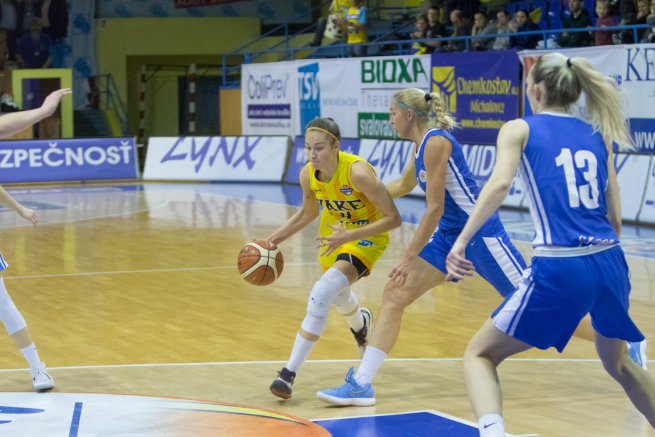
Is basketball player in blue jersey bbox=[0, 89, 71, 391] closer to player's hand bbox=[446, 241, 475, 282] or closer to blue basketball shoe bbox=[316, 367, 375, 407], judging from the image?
blue basketball shoe bbox=[316, 367, 375, 407]

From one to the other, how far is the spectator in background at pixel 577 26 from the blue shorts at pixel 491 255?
12390 mm

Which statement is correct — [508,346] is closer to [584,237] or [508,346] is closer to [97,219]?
[584,237]

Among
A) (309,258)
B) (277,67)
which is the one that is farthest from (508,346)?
(277,67)

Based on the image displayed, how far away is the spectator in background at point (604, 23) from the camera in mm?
18281

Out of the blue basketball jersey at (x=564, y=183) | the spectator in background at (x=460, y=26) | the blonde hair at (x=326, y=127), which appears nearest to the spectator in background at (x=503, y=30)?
the spectator in background at (x=460, y=26)

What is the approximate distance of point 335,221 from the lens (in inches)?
295

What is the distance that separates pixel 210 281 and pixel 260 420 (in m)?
5.48

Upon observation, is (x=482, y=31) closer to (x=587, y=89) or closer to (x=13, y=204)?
(x=13, y=204)

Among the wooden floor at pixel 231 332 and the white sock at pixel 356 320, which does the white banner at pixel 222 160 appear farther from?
the white sock at pixel 356 320

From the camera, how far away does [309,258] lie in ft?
43.6

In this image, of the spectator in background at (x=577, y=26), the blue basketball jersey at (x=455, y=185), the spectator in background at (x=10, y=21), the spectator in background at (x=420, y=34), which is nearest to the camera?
the blue basketball jersey at (x=455, y=185)

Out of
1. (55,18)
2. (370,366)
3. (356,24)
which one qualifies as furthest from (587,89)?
(55,18)

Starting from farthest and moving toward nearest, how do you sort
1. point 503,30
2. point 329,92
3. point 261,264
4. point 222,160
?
point 222,160 < point 329,92 < point 503,30 < point 261,264

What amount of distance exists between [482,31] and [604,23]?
276 centimetres
